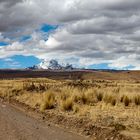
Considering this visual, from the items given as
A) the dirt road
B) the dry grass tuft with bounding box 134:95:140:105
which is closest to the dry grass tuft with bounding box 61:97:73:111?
the dirt road

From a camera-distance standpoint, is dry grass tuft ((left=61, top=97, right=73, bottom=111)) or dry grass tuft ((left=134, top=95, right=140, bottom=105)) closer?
dry grass tuft ((left=61, top=97, right=73, bottom=111))

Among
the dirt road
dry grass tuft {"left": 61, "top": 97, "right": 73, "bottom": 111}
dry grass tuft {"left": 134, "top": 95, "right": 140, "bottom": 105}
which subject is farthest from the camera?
dry grass tuft {"left": 134, "top": 95, "right": 140, "bottom": 105}

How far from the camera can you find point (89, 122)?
1602 centimetres

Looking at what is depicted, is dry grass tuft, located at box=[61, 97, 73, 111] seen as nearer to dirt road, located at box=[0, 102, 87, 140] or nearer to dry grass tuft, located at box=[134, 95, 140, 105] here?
dirt road, located at box=[0, 102, 87, 140]

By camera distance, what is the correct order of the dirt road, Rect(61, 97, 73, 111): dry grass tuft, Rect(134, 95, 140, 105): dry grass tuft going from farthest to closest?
1. Rect(134, 95, 140, 105): dry grass tuft
2. Rect(61, 97, 73, 111): dry grass tuft
3. the dirt road

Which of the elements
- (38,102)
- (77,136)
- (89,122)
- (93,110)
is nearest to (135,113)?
(93,110)

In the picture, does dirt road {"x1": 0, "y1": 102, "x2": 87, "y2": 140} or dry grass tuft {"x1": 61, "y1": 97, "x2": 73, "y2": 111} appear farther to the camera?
dry grass tuft {"x1": 61, "y1": 97, "x2": 73, "y2": 111}

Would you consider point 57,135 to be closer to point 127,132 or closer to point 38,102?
point 127,132

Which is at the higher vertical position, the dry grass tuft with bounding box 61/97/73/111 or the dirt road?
the dry grass tuft with bounding box 61/97/73/111

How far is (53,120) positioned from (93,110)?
121 inches

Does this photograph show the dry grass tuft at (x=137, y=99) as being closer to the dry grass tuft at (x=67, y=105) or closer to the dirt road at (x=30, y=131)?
the dry grass tuft at (x=67, y=105)

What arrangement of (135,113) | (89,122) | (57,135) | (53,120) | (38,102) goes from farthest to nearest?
(38,102) < (135,113) < (53,120) < (89,122) < (57,135)

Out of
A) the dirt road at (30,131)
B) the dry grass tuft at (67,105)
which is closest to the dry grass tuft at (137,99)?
the dry grass tuft at (67,105)

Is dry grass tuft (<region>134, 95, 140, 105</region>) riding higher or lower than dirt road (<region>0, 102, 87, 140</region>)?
higher
